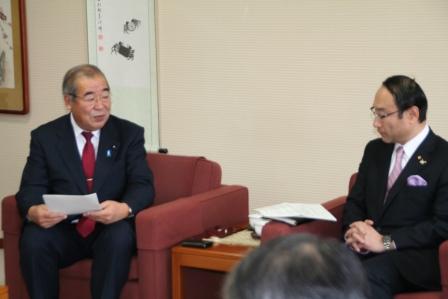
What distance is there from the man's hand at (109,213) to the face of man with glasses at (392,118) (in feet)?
3.91

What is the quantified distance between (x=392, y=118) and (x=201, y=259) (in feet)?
3.38

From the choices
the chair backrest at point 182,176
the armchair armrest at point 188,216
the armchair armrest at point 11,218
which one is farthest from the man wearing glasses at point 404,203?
the armchair armrest at point 11,218

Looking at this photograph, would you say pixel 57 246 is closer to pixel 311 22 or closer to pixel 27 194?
pixel 27 194

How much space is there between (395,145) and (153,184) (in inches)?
47.3

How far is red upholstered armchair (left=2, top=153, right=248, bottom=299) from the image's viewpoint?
3.20 meters

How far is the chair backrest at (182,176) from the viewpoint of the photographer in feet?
11.9

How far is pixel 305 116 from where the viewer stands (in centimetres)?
401

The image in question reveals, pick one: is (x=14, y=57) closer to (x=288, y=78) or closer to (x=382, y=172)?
(x=288, y=78)

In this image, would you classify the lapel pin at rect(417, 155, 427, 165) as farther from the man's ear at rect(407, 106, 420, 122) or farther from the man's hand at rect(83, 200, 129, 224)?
the man's hand at rect(83, 200, 129, 224)

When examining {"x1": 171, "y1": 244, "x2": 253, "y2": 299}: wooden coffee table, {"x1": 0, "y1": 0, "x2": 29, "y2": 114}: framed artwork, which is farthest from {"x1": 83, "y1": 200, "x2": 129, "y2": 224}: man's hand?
{"x1": 0, "y1": 0, "x2": 29, "y2": 114}: framed artwork

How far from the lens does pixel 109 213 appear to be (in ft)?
10.6

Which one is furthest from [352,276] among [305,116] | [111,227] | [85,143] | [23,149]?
[23,149]

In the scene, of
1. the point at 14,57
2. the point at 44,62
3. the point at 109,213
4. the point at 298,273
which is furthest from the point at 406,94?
the point at 14,57

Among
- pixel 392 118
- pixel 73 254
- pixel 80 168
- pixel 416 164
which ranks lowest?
pixel 73 254
